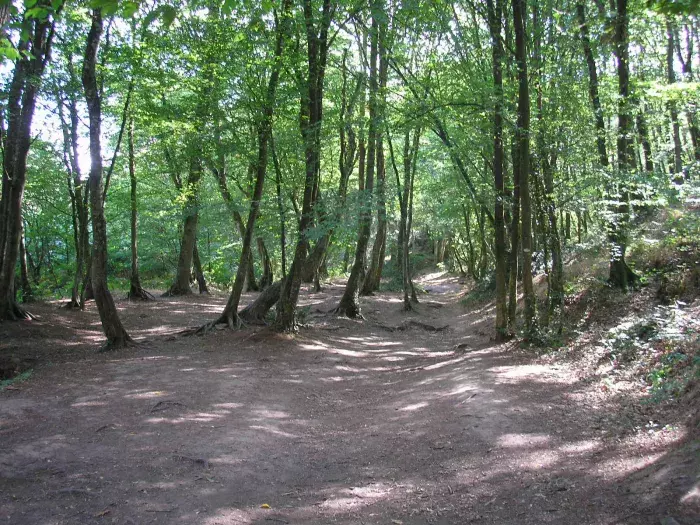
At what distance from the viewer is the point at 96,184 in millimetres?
10734

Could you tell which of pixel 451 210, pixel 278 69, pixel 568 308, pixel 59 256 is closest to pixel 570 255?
pixel 568 308

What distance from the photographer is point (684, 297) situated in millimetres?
10055

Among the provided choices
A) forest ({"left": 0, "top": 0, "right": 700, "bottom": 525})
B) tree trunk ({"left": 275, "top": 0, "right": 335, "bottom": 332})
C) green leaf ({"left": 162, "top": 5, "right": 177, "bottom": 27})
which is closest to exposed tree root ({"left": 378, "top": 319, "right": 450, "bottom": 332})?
forest ({"left": 0, "top": 0, "right": 700, "bottom": 525})

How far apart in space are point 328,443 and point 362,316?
36.8 feet

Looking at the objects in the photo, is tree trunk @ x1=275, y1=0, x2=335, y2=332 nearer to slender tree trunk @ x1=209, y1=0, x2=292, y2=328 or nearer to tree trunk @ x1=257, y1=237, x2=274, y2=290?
slender tree trunk @ x1=209, y1=0, x2=292, y2=328

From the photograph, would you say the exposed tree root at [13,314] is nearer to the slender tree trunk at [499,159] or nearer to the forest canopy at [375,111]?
the forest canopy at [375,111]

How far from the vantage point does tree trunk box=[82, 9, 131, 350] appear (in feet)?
34.2

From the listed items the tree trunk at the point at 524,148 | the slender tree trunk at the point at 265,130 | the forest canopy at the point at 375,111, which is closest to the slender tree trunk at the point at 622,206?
the forest canopy at the point at 375,111

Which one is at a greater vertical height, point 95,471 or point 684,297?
point 684,297

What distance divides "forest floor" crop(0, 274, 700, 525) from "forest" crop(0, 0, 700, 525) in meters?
0.04

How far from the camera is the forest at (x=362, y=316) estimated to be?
185 inches

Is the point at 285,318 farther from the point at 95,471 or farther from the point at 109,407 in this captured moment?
the point at 95,471

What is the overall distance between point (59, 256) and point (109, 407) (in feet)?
124

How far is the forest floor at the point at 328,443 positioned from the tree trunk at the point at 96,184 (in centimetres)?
100
